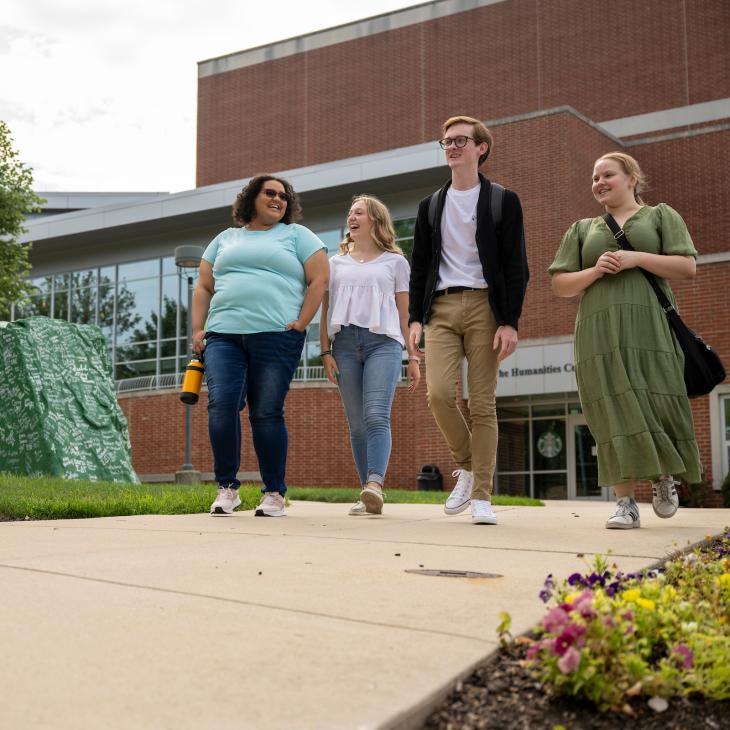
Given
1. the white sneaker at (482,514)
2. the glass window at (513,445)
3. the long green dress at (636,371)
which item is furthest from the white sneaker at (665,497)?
the glass window at (513,445)

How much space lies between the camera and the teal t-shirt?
5.43 m

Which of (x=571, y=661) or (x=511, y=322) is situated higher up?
(x=511, y=322)

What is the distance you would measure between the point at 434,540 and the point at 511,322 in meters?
1.59

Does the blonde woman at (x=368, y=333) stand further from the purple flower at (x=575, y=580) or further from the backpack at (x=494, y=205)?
the purple flower at (x=575, y=580)

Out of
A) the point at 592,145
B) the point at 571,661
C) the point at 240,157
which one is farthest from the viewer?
the point at 240,157

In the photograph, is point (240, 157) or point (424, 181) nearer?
point (424, 181)

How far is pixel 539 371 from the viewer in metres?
19.2

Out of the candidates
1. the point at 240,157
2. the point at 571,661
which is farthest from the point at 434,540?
the point at 240,157

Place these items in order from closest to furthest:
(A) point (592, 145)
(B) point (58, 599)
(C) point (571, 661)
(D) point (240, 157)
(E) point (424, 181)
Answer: (C) point (571, 661) → (B) point (58, 599) → (A) point (592, 145) → (E) point (424, 181) → (D) point (240, 157)

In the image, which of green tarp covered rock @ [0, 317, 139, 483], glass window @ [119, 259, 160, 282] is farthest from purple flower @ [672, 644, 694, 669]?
glass window @ [119, 259, 160, 282]

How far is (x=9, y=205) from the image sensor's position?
19.8 m

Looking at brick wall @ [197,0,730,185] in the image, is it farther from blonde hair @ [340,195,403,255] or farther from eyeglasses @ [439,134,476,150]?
eyeglasses @ [439,134,476,150]

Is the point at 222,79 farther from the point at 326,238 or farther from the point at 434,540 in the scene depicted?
the point at 434,540

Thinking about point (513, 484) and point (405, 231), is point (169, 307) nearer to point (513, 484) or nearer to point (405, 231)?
point (405, 231)
